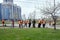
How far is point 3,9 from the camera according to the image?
12219cm

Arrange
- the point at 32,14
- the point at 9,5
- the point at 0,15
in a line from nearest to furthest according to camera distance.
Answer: the point at 32,14 < the point at 9,5 < the point at 0,15

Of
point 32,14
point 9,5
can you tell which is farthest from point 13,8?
point 32,14

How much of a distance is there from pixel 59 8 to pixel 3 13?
87.2 meters

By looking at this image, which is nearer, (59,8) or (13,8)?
(59,8)

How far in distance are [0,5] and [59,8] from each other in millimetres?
92593

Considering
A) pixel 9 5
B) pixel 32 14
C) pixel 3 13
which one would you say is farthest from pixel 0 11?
pixel 32 14

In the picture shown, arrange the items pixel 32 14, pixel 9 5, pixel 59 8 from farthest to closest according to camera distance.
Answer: pixel 9 5 < pixel 32 14 < pixel 59 8

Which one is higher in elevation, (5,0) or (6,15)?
(5,0)

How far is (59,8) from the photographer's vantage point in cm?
3544

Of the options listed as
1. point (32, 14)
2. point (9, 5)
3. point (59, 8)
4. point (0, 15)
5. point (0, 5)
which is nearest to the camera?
point (59, 8)

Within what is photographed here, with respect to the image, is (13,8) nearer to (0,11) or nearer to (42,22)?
(0,11)

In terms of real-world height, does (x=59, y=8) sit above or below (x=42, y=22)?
above

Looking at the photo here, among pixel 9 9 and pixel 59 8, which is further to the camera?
pixel 9 9

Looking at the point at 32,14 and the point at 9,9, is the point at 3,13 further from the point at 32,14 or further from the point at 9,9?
the point at 32,14
